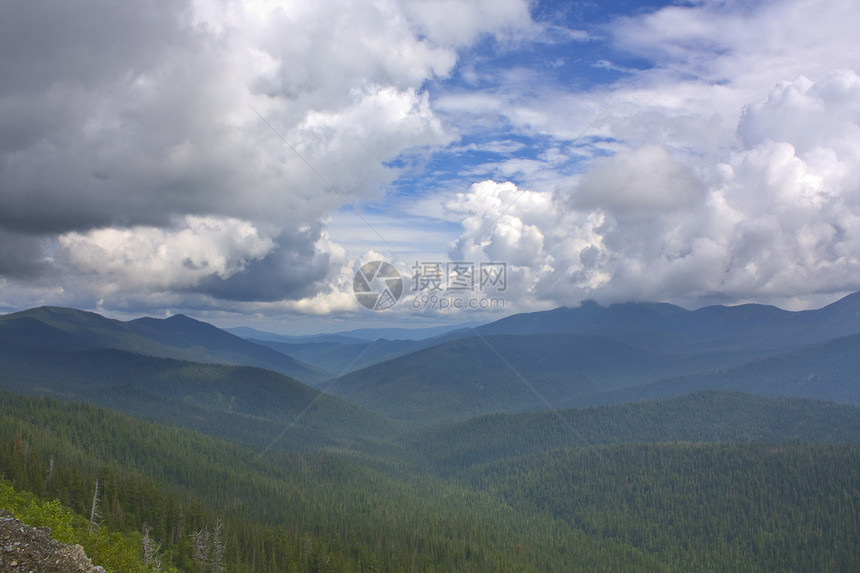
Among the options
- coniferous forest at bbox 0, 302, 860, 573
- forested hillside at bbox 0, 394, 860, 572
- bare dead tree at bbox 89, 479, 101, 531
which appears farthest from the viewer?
forested hillside at bbox 0, 394, 860, 572

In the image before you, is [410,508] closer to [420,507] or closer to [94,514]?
[420,507]

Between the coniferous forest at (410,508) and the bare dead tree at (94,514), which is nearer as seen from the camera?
the bare dead tree at (94,514)

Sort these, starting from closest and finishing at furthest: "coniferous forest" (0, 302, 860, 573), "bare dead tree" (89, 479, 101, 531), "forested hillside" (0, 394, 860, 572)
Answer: "bare dead tree" (89, 479, 101, 531) < "coniferous forest" (0, 302, 860, 573) < "forested hillside" (0, 394, 860, 572)

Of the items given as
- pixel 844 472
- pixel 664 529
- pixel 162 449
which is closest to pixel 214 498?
pixel 162 449

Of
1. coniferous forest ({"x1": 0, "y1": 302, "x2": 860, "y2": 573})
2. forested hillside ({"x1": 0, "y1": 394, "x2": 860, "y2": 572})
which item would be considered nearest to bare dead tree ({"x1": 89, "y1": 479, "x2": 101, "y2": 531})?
coniferous forest ({"x1": 0, "y1": 302, "x2": 860, "y2": 573})

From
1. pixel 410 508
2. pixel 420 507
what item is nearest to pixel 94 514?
pixel 410 508

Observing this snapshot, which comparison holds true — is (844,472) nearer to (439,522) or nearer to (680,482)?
(680,482)

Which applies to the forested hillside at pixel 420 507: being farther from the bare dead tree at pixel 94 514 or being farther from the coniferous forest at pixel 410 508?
the bare dead tree at pixel 94 514

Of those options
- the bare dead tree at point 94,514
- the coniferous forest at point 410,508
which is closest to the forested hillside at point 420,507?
the coniferous forest at point 410,508

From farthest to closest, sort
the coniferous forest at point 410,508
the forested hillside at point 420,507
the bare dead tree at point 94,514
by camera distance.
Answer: the forested hillside at point 420,507
the coniferous forest at point 410,508
the bare dead tree at point 94,514

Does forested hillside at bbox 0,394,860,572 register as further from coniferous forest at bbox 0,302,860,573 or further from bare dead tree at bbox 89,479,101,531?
bare dead tree at bbox 89,479,101,531

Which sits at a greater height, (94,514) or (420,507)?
(94,514)
